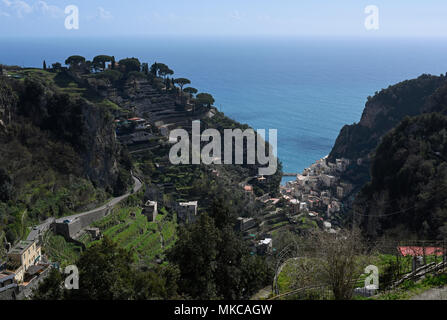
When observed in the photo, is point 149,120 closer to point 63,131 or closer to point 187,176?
point 187,176

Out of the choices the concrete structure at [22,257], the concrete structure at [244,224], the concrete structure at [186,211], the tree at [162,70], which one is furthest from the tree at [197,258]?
the tree at [162,70]

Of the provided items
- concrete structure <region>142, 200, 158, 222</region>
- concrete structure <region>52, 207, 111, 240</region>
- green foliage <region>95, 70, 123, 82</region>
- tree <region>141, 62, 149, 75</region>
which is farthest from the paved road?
tree <region>141, 62, 149, 75</region>

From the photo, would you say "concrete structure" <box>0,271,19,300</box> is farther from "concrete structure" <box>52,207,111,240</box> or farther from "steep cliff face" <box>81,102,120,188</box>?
"steep cliff face" <box>81,102,120,188</box>

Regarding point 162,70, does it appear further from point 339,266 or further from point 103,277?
point 339,266

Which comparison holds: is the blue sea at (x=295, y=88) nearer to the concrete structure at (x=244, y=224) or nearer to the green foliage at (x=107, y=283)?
the concrete structure at (x=244, y=224)

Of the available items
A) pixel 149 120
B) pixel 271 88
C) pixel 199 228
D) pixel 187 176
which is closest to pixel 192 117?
pixel 149 120
